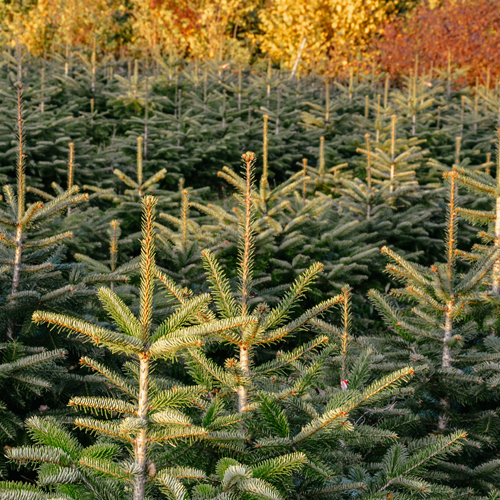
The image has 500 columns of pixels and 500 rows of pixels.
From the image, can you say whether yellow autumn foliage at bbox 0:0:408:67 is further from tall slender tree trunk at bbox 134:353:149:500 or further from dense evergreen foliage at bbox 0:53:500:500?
tall slender tree trunk at bbox 134:353:149:500

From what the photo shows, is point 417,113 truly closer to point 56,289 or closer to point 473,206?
point 473,206

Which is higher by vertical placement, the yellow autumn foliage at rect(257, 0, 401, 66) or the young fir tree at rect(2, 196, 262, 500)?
the yellow autumn foliage at rect(257, 0, 401, 66)

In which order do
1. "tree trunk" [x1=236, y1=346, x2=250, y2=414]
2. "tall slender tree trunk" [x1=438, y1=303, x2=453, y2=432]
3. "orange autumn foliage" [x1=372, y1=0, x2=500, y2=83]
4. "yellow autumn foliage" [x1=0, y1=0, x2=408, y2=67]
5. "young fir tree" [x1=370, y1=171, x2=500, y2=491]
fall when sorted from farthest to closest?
"yellow autumn foliage" [x1=0, y1=0, x2=408, y2=67] < "orange autumn foliage" [x1=372, y1=0, x2=500, y2=83] < "tall slender tree trunk" [x1=438, y1=303, x2=453, y2=432] < "young fir tree" [x1=370, y1=171, x2=500, y2=491] < "tree trunk" [x1=236, y1=346, x2=250, y2=414]

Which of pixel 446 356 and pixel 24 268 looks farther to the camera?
pixel 24 268

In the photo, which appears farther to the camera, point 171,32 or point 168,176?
point 171,32

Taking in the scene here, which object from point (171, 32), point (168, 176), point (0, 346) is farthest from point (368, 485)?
point (171, 32)

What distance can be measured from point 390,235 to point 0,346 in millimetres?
4919

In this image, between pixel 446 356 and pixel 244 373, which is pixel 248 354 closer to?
pixel 244 373

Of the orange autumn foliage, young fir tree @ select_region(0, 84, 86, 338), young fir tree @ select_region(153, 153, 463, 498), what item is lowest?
young fir tree @ select_region(153, 153, 463, 498)

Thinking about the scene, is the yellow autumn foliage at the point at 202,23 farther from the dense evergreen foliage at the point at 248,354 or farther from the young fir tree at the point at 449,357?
the young fir tree at the point at 449,357

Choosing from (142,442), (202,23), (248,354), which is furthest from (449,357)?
(202,23)

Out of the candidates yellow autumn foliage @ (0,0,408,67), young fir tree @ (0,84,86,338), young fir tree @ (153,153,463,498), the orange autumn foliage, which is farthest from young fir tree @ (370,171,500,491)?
yellow autumn foliage @ (0,0,408,67)

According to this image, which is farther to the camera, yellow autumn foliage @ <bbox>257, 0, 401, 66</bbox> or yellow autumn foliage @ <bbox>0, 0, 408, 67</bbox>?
yellow autumn foliage @ <bbox>257, 0, 401, 66</bbox>

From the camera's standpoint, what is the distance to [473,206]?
7.47m
